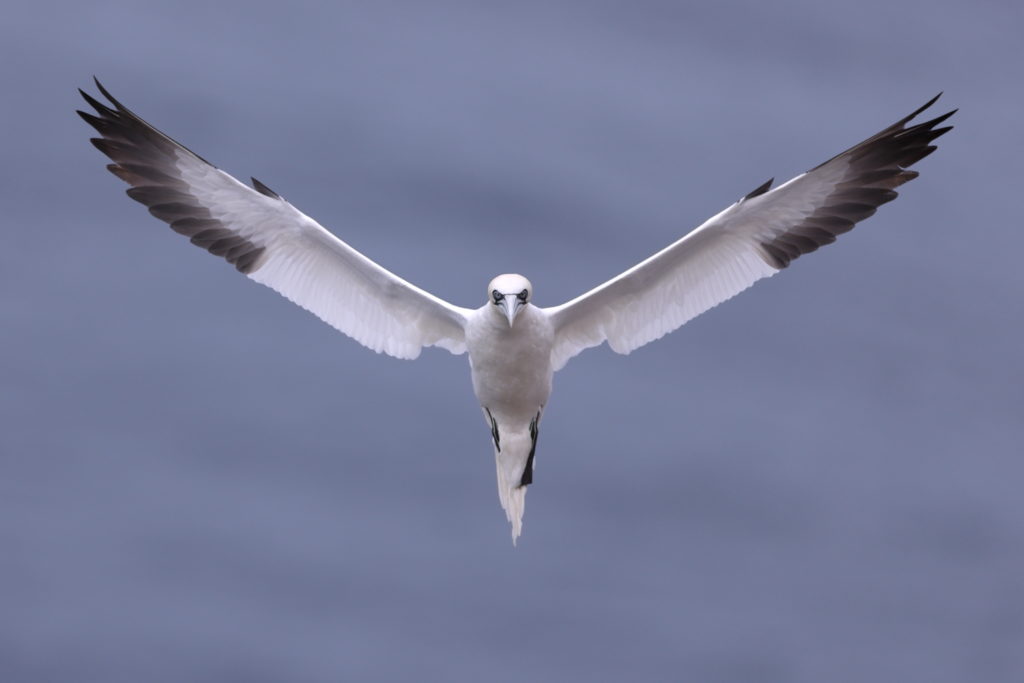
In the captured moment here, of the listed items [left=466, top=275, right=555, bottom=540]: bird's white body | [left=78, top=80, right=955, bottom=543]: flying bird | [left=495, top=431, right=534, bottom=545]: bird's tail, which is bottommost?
[left=495, top=431, right=534, bottom=545]: bird's tail

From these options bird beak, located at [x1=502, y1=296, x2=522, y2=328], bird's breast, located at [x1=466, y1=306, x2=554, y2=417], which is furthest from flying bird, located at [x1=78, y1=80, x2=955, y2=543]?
bird beak, located at [x1=502, y1=296, x2=522, y2=328]

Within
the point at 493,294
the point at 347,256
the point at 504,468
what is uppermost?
the point at 347,256

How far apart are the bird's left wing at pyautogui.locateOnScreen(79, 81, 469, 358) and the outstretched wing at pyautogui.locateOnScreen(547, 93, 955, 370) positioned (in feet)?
4.74

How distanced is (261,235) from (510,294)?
104 inches

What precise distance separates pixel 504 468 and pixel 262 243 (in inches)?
116

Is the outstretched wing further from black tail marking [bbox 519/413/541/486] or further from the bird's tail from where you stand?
the bird's tail

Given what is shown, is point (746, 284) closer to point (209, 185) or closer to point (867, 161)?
point (867, 161)

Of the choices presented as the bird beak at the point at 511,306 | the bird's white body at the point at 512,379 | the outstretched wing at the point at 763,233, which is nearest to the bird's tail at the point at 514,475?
the bird's white body at the point at 512,379

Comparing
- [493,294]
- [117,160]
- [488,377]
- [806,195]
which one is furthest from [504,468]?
[117,160]

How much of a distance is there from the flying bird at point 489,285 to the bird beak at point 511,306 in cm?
29

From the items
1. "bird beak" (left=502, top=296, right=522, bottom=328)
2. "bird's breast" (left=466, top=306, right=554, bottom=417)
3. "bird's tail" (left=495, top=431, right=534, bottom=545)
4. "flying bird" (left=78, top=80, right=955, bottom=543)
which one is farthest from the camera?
"bird's tail" (left=495, top=431, right=534, bottom=545)

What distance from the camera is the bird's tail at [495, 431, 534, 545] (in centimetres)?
1253

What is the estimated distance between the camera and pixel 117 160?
499 inches

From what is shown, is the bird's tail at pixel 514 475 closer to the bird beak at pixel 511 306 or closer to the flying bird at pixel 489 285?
the flying bird at pixel 489 285
